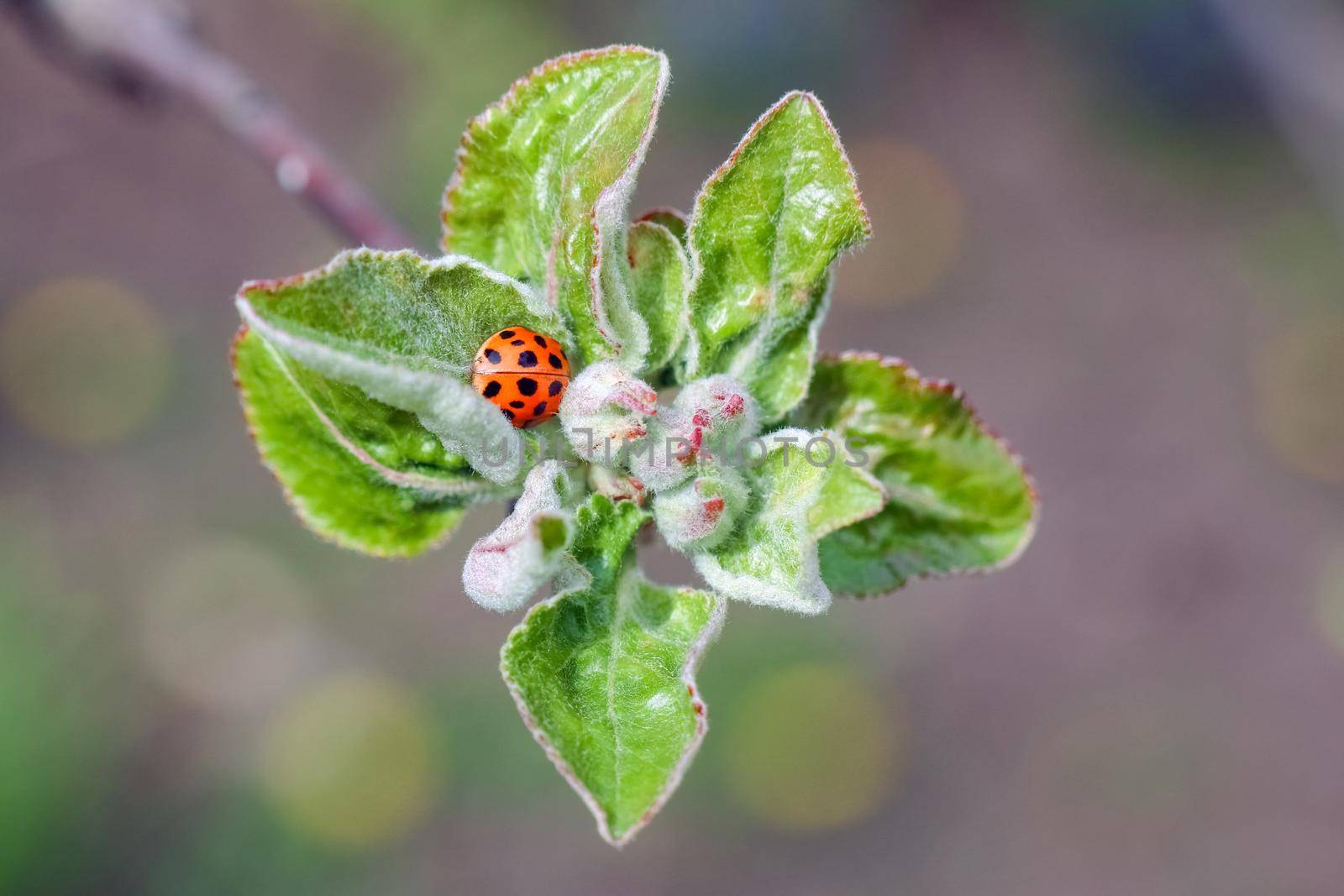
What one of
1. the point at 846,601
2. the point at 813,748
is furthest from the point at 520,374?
the point at 813,748

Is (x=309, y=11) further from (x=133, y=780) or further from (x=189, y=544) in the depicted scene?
(x=133, y=780)

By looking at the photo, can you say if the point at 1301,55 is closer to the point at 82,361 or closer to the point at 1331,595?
the point at 1331,595

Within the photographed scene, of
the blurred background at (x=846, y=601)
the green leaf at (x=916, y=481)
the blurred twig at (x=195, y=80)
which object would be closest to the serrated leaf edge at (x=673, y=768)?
the green leaf at (x=916, y=481)

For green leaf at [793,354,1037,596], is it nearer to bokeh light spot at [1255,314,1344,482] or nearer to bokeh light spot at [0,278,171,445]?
bokeh light spot at [0,278,171,445]

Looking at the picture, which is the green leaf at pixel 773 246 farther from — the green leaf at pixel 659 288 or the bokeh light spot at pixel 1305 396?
the bokeh light spot at pixel 1305 396

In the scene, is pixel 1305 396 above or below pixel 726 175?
above

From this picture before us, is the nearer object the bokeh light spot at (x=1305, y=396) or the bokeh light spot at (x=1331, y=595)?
the bokeh light spot at (x=1331, y=595)
